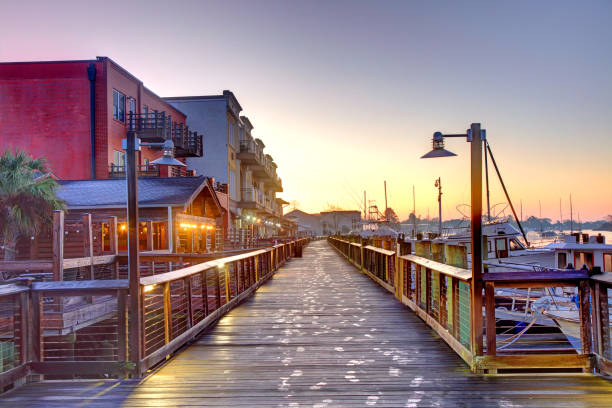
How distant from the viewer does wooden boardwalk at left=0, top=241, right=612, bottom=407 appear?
4.09 m

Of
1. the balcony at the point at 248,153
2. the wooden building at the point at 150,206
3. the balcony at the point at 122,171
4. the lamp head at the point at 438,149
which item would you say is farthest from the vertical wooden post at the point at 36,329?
the balcony at the point at 248,153

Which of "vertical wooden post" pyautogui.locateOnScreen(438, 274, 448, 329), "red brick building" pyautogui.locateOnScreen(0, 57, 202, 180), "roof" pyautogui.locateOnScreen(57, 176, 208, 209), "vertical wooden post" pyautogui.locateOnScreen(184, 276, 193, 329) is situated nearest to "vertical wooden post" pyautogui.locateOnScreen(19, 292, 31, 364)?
"vertical wooden post" pyautogui.locateOnScreen(184, 276, 193, 329)

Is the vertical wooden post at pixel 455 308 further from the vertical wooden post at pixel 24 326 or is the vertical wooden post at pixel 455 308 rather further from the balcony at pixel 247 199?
the balcony at pixel 247 199

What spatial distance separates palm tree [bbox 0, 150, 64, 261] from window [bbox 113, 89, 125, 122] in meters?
10.5

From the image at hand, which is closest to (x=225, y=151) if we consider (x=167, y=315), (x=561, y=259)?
(x=561, y=259)

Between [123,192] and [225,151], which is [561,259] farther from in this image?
[225,151]

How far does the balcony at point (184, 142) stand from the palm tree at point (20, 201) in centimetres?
1374

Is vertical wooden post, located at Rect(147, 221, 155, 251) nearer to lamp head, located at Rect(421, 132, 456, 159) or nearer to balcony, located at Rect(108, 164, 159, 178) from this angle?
balcony, located at Rect(108, 164, 159, 178)

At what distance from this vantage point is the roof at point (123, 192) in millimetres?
17797

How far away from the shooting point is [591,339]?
4.75 metres

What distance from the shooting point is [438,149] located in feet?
19.6

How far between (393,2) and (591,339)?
16.4 m

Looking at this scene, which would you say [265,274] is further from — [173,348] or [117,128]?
[117,128]

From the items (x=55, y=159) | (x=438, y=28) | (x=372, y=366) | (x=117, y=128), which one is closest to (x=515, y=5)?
(x=438, y=28)
